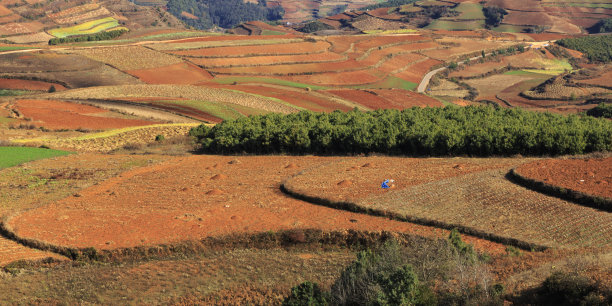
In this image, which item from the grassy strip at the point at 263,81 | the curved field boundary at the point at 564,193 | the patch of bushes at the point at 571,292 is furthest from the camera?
the grassy strip at the point at 263,81

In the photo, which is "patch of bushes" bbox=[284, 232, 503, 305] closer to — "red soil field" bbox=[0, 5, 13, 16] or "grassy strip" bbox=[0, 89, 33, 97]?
"grassy strip" bbox=[0, 89, 33, 97]

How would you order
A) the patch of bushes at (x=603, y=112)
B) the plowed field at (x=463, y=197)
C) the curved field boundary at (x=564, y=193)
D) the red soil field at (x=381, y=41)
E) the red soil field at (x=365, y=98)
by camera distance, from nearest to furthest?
1. the plowed field at (x=463, y=197)
2. the curved field boundary at (x=564, y=193)
3. the patch of bushes at (x=603, y=112)
4. the red soil field at (x=365, y=98)
5. the red soil field at (x=381, y=41)

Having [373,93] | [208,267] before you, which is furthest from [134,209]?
[373,93]

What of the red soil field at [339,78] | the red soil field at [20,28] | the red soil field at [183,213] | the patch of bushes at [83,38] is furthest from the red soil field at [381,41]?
the red soil field at [183,213]

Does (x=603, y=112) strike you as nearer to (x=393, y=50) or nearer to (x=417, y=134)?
(x=417, y=134)

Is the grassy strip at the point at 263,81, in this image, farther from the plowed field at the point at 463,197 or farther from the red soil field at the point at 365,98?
the plowed field at the point at 463,197
